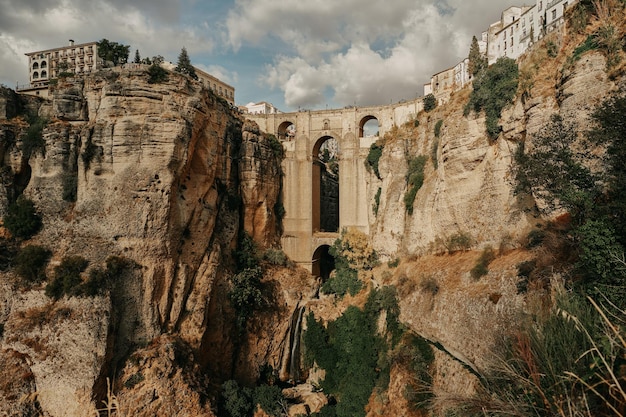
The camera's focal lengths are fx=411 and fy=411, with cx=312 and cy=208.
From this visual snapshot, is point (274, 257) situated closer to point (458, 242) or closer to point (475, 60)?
point (458, 242)

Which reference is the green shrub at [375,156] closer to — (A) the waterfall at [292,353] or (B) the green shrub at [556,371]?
(A) the waterfall at [292,353]

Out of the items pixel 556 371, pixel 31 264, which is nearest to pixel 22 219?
pixel 31 264

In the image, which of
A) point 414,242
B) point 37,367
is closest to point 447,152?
point 414,242

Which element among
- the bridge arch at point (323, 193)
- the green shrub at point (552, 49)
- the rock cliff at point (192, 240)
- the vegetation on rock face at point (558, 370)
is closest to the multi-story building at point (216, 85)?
the bridge arch at point (323, 193)

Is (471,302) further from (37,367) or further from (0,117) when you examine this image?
(0,117)

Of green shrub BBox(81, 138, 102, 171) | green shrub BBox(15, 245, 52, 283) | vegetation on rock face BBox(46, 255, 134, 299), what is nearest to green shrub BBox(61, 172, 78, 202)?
green shrub BBox(81, 138, 102, 171)
